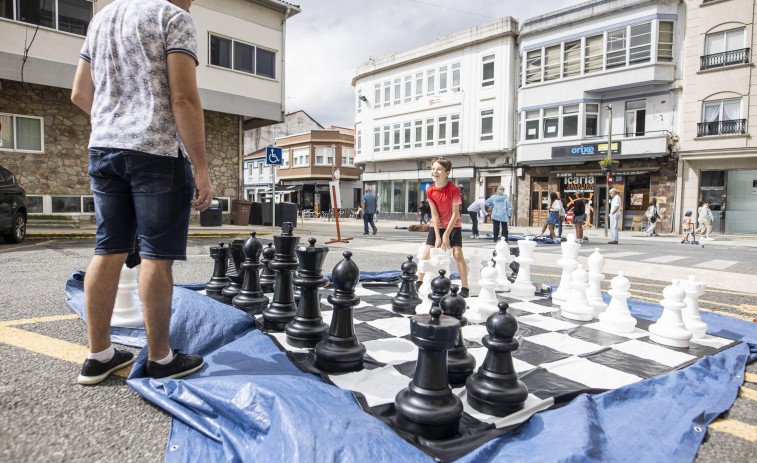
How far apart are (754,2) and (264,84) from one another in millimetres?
19208

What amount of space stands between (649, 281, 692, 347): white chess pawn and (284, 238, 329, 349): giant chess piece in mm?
1838

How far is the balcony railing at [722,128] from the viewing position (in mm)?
17672

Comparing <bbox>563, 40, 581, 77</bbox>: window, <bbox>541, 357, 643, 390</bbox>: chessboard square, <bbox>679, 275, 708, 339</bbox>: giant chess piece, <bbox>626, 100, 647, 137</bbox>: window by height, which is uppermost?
<bbox>563, 40, 581, 77</bbox>: window

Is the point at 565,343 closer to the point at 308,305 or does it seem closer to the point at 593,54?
the point at 308,305

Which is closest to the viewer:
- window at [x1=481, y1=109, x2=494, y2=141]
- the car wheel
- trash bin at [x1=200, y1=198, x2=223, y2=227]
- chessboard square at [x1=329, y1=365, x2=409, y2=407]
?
chessboard square at [x1=329, y1=365, x2=409, y2=407]

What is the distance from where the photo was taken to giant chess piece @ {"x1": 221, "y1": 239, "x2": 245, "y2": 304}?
124 inches

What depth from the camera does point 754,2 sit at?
56.7ft

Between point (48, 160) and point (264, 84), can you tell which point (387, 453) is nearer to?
point (48, 160)

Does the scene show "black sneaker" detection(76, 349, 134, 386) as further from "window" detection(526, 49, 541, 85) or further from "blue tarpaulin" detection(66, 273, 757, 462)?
"window" detection(526, 49, 541, 85)

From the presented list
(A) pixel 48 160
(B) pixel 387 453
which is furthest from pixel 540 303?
(A) pixel 48 160

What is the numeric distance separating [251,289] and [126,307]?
2.43 feet

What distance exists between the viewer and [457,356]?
6.17 feet

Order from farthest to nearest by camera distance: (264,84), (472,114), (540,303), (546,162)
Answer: (472,114), (546,162), (264,84), (540,303)

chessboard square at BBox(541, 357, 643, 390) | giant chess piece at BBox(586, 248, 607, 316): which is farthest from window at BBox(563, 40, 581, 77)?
chessboard square at BBox(541, 357, 643, 390)
